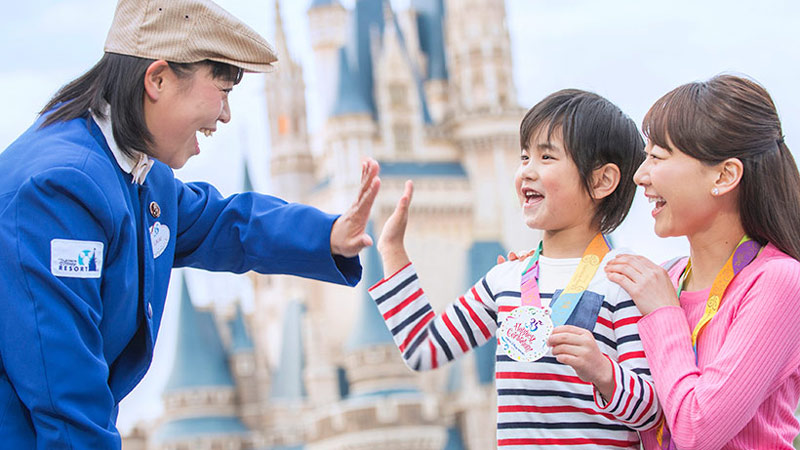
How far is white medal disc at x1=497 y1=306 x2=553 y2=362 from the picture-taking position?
96.7 inches

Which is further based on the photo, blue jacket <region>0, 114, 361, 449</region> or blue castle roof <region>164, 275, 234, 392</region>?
blue castle roof <region>164, 275, 234, 392</region>

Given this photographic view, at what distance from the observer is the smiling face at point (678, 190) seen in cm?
245

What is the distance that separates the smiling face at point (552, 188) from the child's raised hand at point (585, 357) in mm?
388

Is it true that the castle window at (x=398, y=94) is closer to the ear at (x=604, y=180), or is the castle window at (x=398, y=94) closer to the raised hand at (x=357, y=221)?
the raised hand at (x=357, y=221)

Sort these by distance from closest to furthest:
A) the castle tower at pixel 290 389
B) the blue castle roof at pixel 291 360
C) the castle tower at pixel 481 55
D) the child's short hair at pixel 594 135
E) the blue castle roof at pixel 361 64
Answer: the child's short hair at pixel 594 135 → the castle tower at pixel 290 389 → the blue castle roof at pixel 291 360 → the blue castle roof at pixel 361 64 → the castle tower at pixel 481 55

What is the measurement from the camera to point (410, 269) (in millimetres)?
2807

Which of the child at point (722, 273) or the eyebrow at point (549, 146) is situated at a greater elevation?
the eyebrow at point (549, 146)

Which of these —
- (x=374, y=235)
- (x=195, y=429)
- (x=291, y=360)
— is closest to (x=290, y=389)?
(x=291, y=360)

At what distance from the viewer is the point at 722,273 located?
8.03 ft

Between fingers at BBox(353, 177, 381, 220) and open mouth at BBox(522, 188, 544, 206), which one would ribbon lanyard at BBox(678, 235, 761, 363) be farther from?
fingers at BBox(353, 177, 381, 220)

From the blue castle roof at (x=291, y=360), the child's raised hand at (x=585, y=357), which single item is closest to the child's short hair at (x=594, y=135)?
the child's raised hand at (x=585, y=357)

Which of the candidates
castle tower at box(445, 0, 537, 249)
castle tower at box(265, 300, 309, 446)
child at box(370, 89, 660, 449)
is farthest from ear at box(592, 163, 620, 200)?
castle tower at box(445, 0, 537, 249)

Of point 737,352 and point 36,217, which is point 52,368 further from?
point 737,352

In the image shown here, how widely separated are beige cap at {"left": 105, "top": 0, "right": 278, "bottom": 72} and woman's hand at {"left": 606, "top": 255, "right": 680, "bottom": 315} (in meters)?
0.87
